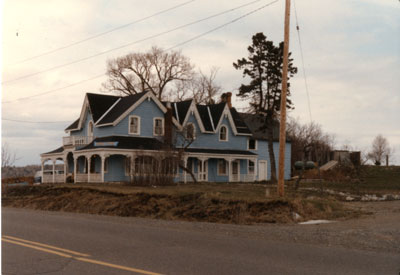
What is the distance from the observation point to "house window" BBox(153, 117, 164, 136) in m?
41.9

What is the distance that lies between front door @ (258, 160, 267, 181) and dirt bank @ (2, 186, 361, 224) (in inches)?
1154

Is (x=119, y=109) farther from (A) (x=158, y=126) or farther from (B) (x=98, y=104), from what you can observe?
(A) (x=158, y=126)

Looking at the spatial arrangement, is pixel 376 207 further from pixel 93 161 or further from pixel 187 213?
pixel 93 161

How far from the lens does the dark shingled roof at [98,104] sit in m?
41.9

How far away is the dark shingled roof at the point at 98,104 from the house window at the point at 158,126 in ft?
15.0

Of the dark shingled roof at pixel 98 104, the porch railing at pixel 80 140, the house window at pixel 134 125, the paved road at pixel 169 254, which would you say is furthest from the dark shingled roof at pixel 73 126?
the paved road at pixel 169 254

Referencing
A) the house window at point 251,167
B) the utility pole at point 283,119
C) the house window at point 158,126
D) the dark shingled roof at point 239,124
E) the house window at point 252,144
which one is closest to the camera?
the utility pole at point 283,119

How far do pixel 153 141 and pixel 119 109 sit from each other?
417 centimetres

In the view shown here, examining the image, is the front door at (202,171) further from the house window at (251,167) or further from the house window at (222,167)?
the house window at (251,167)

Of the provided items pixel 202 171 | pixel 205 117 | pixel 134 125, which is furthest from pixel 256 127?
pixel 134 125

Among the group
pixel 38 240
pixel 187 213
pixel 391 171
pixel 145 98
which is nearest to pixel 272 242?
pixel 38 240

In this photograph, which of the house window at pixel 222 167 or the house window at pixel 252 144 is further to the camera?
the house window at pixel 252 144

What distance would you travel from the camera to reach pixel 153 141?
40.2 m

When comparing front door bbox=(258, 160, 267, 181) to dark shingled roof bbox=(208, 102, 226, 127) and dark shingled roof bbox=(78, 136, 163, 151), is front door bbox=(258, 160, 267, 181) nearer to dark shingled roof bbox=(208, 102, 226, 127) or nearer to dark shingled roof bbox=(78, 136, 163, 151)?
dark shingled roof bbox=(208, 102, 226, 127)
